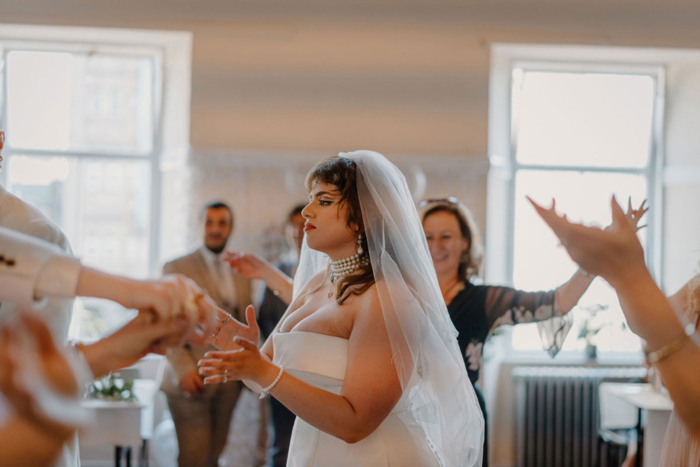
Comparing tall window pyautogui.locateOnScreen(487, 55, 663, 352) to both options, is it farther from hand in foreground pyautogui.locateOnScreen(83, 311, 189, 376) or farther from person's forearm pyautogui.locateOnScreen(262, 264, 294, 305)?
hand in foreground pyautogui.locateOnScreen(83, 311, 189, 376)

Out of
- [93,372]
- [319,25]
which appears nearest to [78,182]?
[319,25]

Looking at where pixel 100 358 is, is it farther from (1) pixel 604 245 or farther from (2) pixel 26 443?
(1) pixel 604 245

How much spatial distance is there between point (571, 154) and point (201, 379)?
402 cm

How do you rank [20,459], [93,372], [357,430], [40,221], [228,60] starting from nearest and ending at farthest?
[20,459], [93,372], [40,221], [357,430], [228,60]

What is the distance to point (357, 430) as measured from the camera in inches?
69.3

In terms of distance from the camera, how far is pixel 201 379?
386 cm

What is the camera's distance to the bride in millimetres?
1775

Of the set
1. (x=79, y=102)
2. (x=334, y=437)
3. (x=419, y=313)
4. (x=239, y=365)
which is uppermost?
(x=79, y=102)

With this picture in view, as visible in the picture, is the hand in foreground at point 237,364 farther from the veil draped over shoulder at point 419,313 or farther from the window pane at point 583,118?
the window pane at point 583,118

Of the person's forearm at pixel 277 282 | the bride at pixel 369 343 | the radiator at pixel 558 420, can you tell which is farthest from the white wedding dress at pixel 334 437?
the radiator at pixel 558 420

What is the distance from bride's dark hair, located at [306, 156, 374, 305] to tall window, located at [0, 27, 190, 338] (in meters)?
3.96

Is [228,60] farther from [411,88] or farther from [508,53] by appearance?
[508,53]

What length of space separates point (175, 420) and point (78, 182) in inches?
105

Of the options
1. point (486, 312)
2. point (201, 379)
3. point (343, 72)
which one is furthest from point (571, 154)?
point (201, 379)
